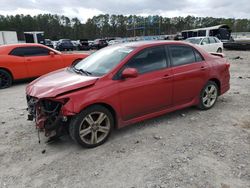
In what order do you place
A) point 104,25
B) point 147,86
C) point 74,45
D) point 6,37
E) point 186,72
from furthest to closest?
point 104,25
point 74,45
point 6,37
point 186,72
point 147,86

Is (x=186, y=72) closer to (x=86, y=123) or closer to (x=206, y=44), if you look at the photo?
(x=86, y=123)

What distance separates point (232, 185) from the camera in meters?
2.81

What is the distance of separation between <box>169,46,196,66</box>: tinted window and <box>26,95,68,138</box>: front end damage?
7.57 ft

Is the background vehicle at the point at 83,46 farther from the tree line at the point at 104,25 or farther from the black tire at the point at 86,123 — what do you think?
the tree line at the point at 104,25

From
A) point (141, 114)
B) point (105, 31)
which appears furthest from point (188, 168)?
point (105, 31)

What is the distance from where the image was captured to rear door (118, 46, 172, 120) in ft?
13.0

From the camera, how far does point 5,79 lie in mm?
8414

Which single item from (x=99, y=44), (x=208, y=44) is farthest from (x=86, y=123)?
(x=99, y=44)

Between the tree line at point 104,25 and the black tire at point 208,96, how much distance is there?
7270cm

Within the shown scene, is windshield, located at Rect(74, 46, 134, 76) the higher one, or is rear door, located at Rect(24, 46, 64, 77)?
windshield, located at Rect(74, 46, 134, 76)

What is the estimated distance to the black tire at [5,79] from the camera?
8352 mm

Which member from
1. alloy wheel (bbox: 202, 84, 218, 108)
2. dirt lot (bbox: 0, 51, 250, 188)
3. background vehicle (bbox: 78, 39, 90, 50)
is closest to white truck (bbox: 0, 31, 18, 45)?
background vehicle (bbox: 78, 39, 90, 50)

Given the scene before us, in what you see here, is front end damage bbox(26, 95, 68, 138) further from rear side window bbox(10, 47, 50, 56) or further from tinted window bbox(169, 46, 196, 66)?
rear side window bbox(10, 47, 50, 56)

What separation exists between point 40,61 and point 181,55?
19.8 feet
